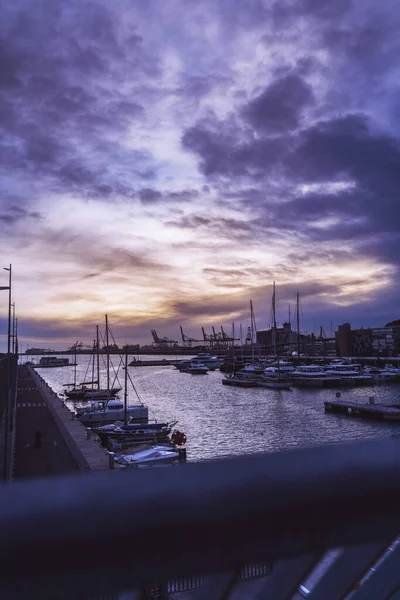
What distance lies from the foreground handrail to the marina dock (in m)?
11.9

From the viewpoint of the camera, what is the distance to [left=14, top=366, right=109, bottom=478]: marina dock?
57.8 feet

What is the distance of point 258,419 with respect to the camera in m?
36.0

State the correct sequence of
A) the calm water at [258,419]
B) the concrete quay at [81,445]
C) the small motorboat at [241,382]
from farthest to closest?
the small motorboat at [241,382] < the calm water at [258,419] < the concrete quay at [81,445]

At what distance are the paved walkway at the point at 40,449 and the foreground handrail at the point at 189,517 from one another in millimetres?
12777

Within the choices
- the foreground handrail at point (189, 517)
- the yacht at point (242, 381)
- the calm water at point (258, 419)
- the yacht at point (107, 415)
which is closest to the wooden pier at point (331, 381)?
the calm water at point (258, 419)

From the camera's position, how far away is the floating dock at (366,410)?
34781mm

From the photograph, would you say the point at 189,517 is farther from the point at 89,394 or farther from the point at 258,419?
the point at 89,394

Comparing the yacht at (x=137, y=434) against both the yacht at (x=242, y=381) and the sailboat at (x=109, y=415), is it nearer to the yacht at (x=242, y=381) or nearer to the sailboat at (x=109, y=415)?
the sailboat at (x=109, y=415)

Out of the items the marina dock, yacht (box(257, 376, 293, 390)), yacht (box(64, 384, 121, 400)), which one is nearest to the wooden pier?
yacht (box(257, 376, 293, 390))

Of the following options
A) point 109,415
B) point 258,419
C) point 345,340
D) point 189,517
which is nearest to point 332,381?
point 258,419

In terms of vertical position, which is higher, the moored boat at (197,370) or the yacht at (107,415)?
the moored boat at (197,370)

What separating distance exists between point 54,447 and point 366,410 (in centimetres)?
2287

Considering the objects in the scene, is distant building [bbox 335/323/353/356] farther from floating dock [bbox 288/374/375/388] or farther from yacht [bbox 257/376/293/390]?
yacht [bbox 257/376/293/390]

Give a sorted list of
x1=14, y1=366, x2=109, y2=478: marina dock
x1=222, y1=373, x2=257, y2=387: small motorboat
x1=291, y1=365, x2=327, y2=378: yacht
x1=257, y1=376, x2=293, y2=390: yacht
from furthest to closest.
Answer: x1=291, y1=365, x2=327, y2=378: yacht < x1=222, y1=373, x2=257, y2=387: small motorboat < x1=257, y1=376, x2=293, y2=390: yacht < x1=14, y1=366, x2=109, y2=478: marina dock
